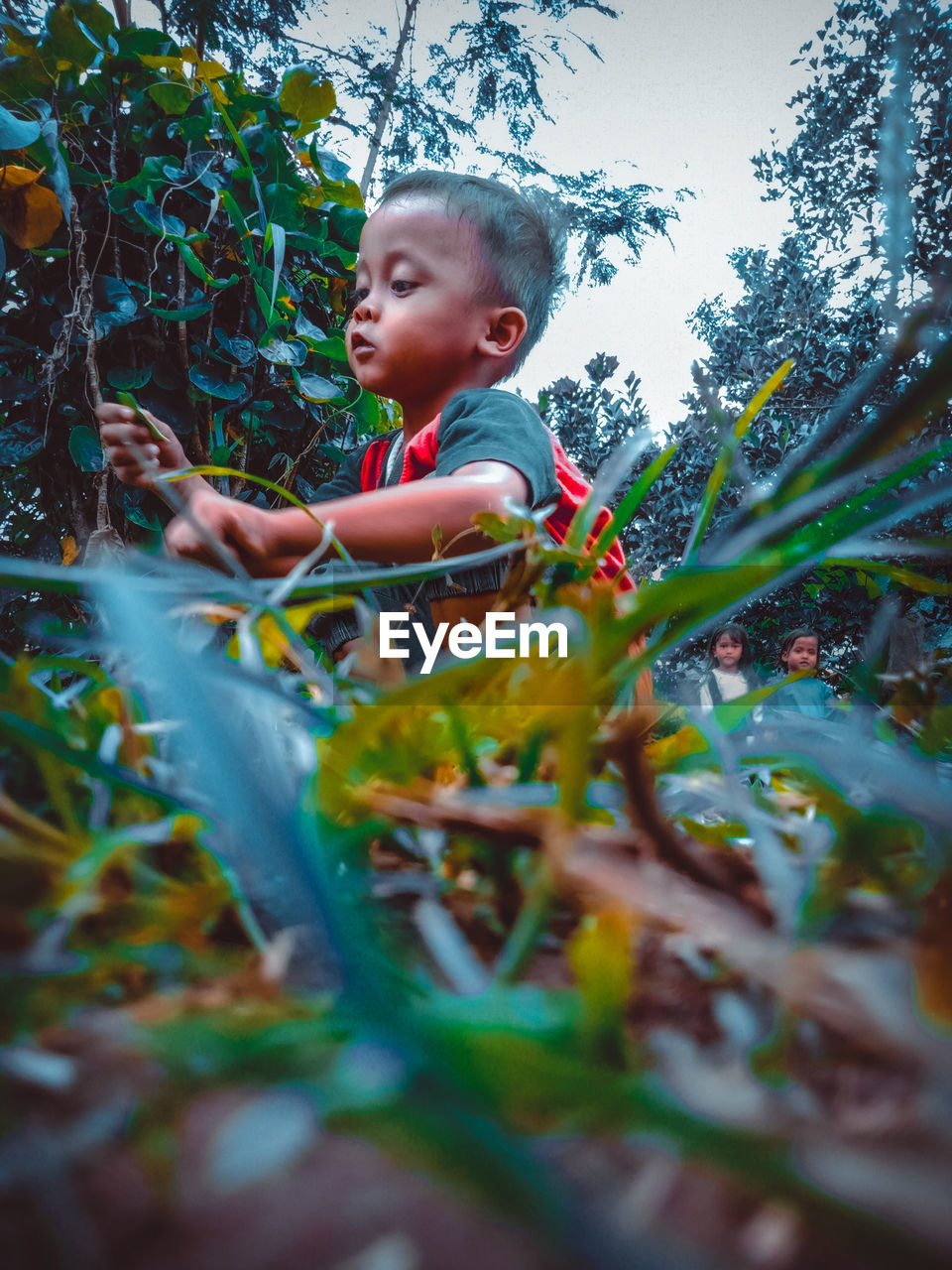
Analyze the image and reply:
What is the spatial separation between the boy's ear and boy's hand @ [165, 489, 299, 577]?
57 cm

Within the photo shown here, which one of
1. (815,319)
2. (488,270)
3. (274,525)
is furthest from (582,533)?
(815,319)

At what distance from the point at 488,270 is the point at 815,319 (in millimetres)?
2664

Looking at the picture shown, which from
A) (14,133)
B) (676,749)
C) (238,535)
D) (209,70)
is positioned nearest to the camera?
(676,749)

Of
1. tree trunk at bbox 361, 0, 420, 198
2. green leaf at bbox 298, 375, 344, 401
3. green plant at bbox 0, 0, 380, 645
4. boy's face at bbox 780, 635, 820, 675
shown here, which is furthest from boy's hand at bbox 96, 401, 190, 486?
tree trunk at bbox 361, 0, 420, 198

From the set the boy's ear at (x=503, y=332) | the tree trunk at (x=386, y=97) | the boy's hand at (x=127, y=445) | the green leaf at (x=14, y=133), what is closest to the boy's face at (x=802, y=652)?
the boy's ear at (x=503, y=332)

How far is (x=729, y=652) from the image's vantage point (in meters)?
2.42

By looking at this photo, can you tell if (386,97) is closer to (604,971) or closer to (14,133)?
(14,133)

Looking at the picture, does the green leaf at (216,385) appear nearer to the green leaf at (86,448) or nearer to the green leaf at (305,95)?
the green leaf at (86,448)

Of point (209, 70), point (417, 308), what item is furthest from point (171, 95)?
point (417, 308)

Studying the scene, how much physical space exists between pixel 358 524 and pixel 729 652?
2.22m

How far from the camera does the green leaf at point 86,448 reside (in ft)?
3.02

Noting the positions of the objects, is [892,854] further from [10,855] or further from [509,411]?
[509,411]

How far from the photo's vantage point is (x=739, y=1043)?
0.09 m

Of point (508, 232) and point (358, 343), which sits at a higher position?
point (508, 232)
